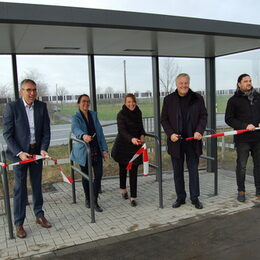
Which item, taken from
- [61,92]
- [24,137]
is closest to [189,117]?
[24,137]

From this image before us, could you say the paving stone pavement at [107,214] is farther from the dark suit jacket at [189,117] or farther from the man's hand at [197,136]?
the man's hand at [197,136]

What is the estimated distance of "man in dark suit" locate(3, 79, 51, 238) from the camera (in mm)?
3396

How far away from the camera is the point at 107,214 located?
4129 millimetres

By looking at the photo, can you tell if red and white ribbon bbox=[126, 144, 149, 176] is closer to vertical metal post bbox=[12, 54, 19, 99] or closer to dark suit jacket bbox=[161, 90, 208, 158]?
dark suit jacket bbox=[161, 90, 208, 158]

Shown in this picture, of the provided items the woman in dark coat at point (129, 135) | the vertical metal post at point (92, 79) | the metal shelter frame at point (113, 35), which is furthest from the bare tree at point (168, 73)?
the woman in dark coat at point (129, 135)

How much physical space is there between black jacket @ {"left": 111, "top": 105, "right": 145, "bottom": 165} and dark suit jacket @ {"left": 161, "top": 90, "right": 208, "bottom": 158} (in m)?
0.41

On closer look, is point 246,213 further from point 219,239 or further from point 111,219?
point 111,219

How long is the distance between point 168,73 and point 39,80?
2367mm

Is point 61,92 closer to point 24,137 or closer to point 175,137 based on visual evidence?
point 24,137

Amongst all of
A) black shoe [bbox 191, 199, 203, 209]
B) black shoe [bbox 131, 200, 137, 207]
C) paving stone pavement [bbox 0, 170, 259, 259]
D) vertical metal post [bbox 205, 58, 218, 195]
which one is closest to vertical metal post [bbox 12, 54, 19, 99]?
paving stone pavement [bbox 0, 170, 259, 259]

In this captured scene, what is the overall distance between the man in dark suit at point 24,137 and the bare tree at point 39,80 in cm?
145

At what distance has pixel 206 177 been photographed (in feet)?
19.2

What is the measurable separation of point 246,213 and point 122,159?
6.00 ft

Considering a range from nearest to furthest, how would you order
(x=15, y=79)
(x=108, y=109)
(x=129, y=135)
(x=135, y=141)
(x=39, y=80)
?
(x=135, y=141)
(x=129, y=135)
(x=15, y=79)
(x=39, y=80)
(x=108, y=109)
